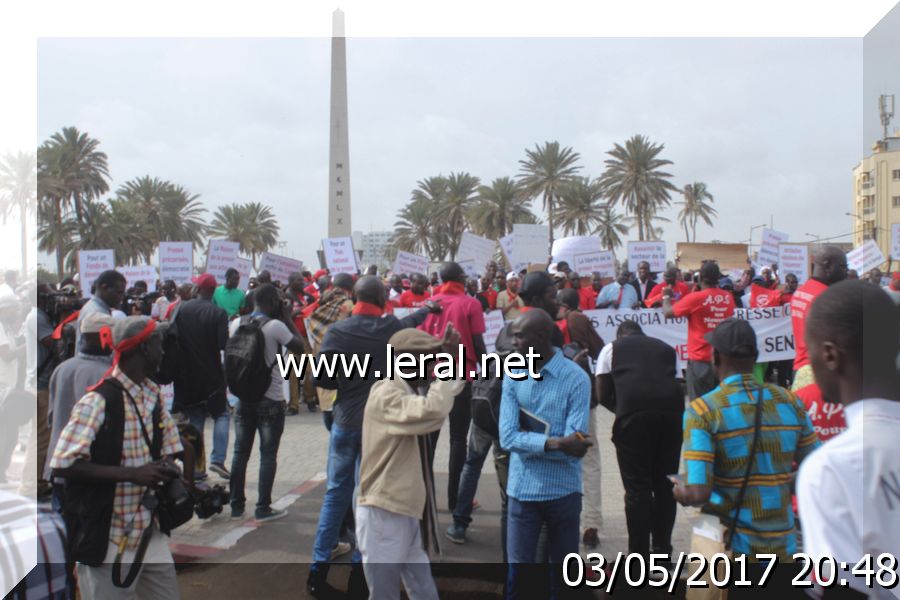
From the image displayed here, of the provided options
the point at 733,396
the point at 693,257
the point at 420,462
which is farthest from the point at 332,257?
the point at 693,257

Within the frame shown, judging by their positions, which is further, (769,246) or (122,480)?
(769,246)

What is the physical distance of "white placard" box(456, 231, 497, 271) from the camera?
16500 millimetres

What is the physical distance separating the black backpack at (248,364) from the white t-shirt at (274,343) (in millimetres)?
45

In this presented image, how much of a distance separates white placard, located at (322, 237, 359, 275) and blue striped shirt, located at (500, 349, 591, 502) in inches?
445

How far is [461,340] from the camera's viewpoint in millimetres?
5707

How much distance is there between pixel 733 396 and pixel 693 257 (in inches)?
1513

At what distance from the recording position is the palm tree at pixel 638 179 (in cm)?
4300

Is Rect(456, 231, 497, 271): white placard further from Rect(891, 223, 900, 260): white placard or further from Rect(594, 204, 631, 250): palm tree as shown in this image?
Rect(594, 204, 631, 250): palm tree

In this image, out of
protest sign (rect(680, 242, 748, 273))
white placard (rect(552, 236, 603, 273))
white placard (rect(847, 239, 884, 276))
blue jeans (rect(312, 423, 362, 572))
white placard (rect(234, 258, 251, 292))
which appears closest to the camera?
blue jeans (rect(312, 423, 362, 572))

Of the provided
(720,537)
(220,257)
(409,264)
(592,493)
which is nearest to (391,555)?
(720,537)

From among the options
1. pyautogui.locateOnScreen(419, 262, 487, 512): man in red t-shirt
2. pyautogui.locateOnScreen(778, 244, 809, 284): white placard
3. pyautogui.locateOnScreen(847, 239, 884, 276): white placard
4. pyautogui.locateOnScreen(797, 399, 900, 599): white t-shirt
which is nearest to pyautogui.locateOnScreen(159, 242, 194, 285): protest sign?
pyautogui.locateOnScreen(419, 262, 487, 512): man in red t-shirt

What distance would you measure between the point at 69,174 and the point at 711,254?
3364 centimetres

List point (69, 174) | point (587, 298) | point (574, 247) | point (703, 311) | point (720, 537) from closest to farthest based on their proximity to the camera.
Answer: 1. point (720, 537)
2. point (703, 311)
3. point (587, 298)
4. point (574, 247)
5. point (69, 174)

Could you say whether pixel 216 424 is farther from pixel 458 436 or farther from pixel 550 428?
pixel 550 428
